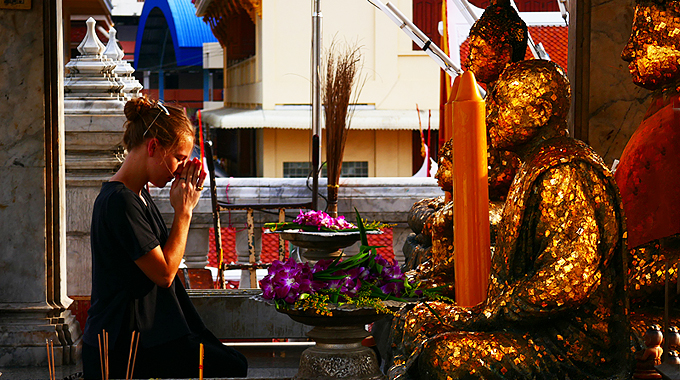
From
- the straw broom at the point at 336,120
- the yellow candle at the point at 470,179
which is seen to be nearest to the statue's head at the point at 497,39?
the yellow candle at the point at 470,179

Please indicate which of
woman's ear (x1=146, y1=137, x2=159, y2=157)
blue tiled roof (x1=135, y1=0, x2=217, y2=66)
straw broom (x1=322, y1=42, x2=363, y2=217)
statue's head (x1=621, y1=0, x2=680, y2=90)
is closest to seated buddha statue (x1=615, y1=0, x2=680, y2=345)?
statue's head (x1=621, y1=0, x2=680, y2=90)

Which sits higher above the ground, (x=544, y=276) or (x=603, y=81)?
(x=603, y=81)

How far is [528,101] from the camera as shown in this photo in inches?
57.5

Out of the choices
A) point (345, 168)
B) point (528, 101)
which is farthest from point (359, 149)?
point (528, 101)

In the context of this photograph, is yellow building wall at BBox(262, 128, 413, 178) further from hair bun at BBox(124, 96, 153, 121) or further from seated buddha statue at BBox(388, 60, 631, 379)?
seated buddha statue at BBox(388, 60, 631, 379)

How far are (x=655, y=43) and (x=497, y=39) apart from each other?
53 cm

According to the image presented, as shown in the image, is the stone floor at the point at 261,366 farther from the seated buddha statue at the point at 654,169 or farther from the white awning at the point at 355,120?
the white awning at the point at 355,120

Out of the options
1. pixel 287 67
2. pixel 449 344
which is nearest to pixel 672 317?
pixel 449 344

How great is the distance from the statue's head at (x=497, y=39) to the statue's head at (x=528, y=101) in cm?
58

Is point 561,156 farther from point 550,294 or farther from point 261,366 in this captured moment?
point 261,366

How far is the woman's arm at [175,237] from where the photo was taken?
8.30ft

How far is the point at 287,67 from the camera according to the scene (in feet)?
45.8

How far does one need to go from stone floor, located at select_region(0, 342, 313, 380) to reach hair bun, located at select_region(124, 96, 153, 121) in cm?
100

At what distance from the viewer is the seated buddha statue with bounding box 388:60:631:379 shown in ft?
4.44
